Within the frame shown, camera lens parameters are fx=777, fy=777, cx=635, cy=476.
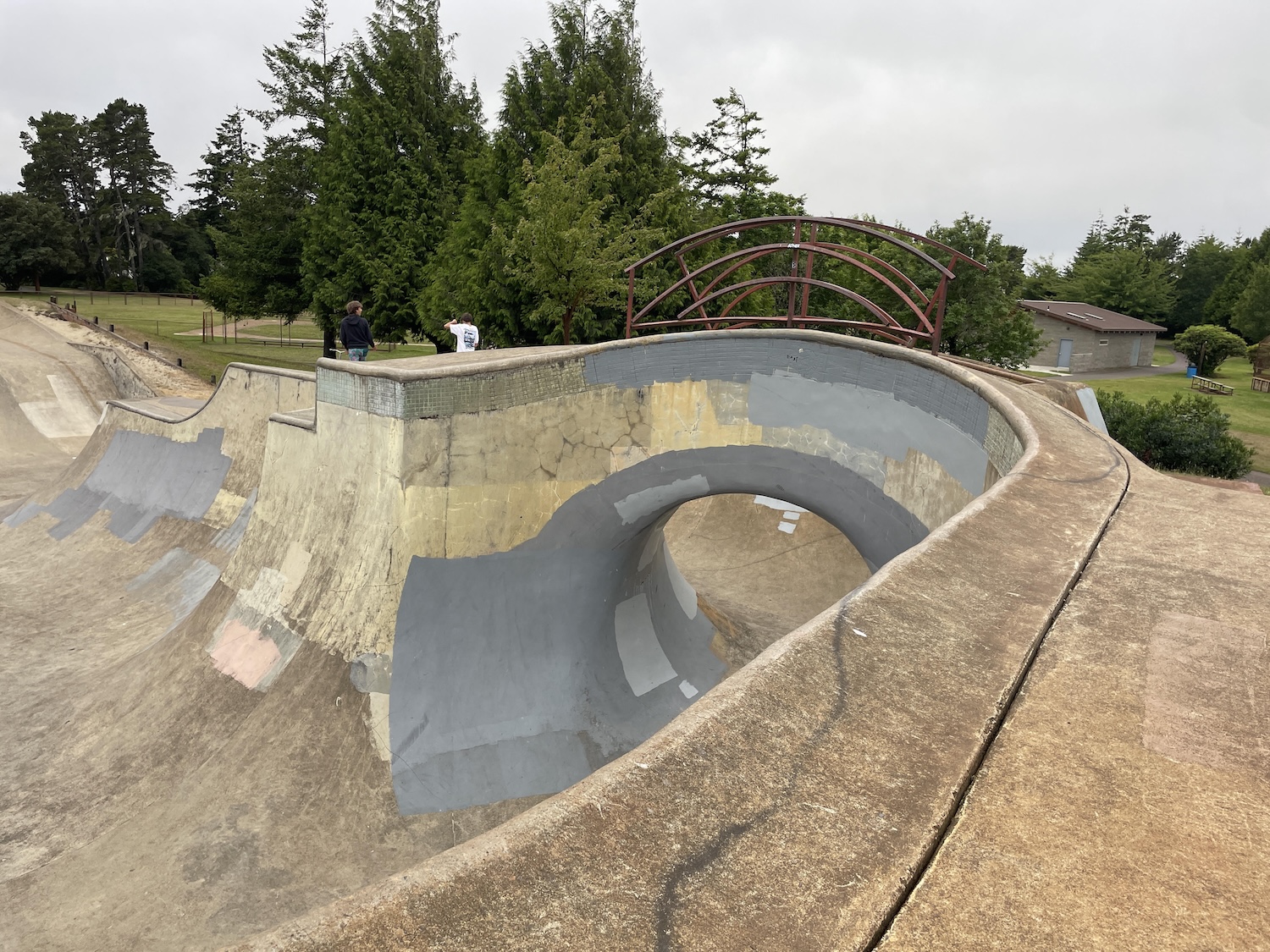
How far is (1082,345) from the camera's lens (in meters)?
42.3

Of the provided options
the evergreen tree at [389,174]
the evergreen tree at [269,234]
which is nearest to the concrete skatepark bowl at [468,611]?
Answer: the evergreen tree at [389,174]

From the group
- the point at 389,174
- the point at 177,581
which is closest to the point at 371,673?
the point at 177,581

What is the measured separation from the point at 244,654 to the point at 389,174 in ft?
60.3

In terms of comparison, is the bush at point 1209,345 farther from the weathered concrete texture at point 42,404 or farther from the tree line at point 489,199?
the weathered concrete texture at point 42,404

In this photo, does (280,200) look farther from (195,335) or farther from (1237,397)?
(1237,397)

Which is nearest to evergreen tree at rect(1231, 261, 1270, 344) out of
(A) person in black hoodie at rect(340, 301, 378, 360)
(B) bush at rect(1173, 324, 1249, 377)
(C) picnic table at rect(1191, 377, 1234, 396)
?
(B) bush at rect(1173, 324, 1249, 377)

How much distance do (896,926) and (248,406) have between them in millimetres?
15729

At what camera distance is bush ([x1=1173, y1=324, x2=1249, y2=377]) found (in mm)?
41781

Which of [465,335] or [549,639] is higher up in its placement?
[465,335]

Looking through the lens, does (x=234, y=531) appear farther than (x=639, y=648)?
Yes

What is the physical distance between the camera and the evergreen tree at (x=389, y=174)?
2339 cm

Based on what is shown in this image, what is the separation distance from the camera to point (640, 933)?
59.8 inches

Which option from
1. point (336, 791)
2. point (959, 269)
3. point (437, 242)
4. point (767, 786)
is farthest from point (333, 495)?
point (959, 269)

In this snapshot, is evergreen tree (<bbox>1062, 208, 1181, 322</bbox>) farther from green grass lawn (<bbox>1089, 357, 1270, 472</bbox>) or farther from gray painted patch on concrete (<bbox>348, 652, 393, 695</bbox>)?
gray painted patch on concrete (<bbox>348, 652, 393, 695</bbox>)
